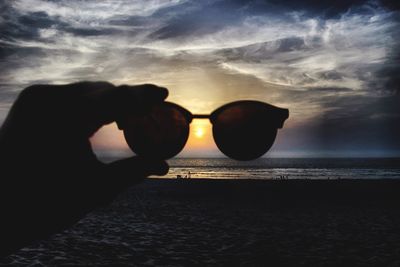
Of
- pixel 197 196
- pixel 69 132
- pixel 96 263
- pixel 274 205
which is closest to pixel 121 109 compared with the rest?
pixel 69 132

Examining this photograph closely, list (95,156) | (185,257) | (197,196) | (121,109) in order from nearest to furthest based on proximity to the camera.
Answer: (121,109), (95,156), (185,257), (197,196)

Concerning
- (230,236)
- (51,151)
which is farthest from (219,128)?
(230,236)

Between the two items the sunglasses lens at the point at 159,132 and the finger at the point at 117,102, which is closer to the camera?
the finger at the point at 117,102

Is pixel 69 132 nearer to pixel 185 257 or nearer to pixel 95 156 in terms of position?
pixel 95 156

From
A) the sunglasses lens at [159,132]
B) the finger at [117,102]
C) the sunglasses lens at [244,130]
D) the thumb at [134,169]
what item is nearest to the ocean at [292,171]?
the sunglasses lens at [244,130]

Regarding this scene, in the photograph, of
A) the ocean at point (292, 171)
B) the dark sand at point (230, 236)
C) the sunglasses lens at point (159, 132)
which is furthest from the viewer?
the ocean at point (292, 171)

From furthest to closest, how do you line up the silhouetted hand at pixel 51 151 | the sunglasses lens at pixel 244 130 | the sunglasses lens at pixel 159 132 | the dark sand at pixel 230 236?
the dark sand at pixel 230 236, the sunglasses lens at pixel 244 130, the sunglasses lens at pixel 159 132, the silhouetted hand at pixel 51 151

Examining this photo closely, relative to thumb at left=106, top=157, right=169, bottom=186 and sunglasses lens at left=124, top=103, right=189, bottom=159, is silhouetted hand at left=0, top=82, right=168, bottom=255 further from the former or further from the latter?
sunglasses lens at left=124, top=103, right=189, bottom=159

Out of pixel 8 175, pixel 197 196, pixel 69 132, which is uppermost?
pixel 69 132

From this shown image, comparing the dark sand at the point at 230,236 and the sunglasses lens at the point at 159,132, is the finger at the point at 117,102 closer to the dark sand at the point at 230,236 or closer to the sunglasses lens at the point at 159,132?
the sunglasses lens at the point at 159,132
